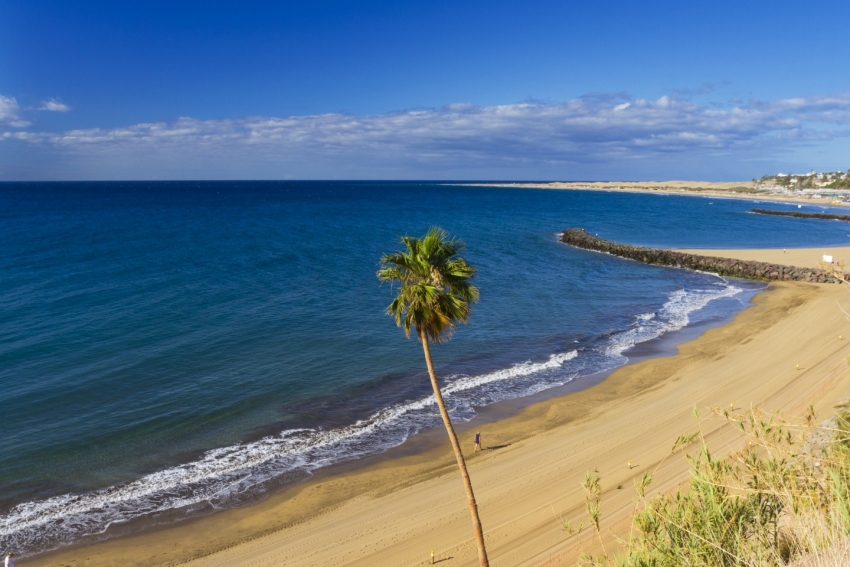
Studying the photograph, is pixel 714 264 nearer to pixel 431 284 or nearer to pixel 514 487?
pixel 514 487

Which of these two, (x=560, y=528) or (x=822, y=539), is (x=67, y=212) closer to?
(x=560, y=528)

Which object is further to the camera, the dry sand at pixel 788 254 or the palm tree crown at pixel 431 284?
the dry sand at pixel 788 254

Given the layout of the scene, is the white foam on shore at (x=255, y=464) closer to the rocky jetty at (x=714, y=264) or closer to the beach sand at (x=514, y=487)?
the beach sand at (x=514, y=487)

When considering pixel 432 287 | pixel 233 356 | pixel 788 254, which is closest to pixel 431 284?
pixel 432 287

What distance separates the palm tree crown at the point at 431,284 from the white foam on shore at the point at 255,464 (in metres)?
10.8

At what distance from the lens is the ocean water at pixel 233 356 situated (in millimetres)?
20328

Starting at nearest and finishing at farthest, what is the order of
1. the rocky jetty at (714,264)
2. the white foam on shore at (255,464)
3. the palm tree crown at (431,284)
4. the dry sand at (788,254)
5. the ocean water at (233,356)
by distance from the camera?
1. the palm tree crown at (431,284)
2. the white foam on shore at (255,464)
3. the ocean water at (233,356)
4. the rocky jetty at (714,264)
5. the dry sand at (788,254)

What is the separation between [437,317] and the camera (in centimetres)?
1366

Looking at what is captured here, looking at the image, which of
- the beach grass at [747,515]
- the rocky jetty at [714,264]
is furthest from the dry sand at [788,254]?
the beach grass at [747,515]

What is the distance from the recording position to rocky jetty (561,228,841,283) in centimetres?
5719

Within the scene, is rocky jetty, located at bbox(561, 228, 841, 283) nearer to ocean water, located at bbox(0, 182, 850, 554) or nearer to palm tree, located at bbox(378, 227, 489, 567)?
ocean water, located at bbox(0, 182, 850, 554)

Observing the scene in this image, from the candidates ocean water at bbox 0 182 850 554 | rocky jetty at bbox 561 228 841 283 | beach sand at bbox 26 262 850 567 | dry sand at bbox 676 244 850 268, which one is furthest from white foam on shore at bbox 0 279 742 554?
dry sand at bbox 676 244 850 268

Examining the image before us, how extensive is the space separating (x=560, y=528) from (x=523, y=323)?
23414mm

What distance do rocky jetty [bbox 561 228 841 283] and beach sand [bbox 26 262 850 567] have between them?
99.2 ft
